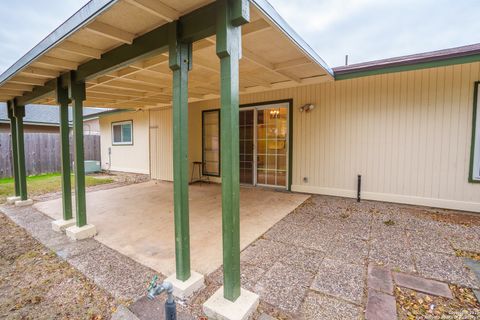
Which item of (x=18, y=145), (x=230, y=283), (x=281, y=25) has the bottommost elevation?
(x=230, y=283)

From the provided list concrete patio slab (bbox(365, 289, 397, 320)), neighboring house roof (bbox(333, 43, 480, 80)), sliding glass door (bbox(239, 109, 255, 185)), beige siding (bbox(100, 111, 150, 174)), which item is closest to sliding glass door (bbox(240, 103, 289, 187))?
sliding glass door (bbox(239, 109, 255, 185))

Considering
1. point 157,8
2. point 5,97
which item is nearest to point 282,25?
point 157,8

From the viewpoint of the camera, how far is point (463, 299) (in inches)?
68.9

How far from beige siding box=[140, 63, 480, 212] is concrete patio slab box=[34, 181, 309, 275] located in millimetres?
1114

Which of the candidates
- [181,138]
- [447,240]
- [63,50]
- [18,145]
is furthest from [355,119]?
[18,145]

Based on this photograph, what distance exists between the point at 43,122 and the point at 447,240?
16.5 m

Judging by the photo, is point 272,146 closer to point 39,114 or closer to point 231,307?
point 231,307

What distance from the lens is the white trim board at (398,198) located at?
3860 mm

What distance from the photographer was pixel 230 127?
1534 mm

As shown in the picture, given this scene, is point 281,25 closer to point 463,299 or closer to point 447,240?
point 463,299

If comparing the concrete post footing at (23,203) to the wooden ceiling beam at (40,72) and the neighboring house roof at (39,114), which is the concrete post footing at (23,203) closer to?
the wooden ceiling beam at (40,72)

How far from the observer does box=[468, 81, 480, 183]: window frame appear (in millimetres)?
3650

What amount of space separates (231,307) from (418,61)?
13.9ft

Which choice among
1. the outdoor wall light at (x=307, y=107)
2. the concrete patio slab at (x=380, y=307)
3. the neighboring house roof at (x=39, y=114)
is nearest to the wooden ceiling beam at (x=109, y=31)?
the concrete patio slab at (x=380, y=307)
